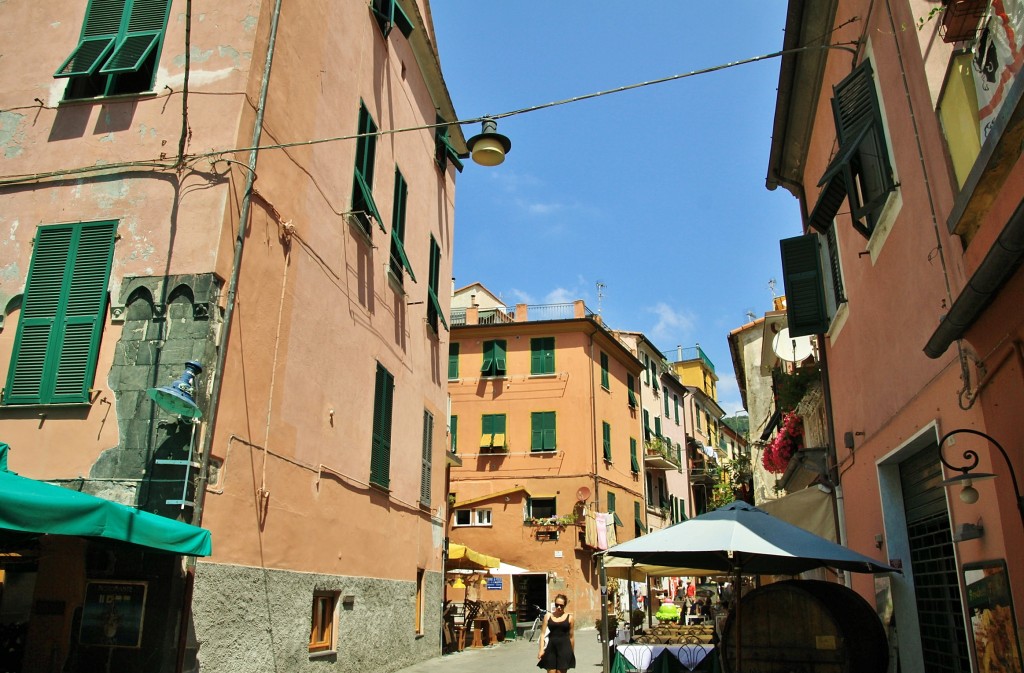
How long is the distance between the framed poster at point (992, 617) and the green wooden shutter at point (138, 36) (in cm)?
935

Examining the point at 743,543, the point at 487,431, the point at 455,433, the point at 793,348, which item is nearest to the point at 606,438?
the point at 487,431

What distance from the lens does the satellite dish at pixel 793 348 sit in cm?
1279

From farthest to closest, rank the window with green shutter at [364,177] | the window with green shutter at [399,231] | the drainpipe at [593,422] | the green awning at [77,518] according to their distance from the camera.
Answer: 1. the drainpipe at [593,422]
2. the window with green shutter at [399,231]
3. the window with green shutter at [364,177]
4. the green awning at [77,518]

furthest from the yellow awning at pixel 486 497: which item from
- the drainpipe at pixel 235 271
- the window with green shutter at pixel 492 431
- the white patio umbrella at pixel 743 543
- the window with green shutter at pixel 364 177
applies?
the drainpipe at pixel 235 271

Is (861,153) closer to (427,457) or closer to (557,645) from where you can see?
(557,645)

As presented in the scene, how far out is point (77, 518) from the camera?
17.4 feet

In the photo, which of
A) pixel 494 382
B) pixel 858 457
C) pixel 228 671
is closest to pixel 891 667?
pixel 858 457

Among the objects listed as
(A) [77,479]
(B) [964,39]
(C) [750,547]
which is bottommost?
(C) [750,547]

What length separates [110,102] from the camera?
862 cm

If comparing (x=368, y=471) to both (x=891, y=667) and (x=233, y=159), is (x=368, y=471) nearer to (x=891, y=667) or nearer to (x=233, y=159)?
(x=233, y=159)

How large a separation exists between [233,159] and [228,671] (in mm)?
5220

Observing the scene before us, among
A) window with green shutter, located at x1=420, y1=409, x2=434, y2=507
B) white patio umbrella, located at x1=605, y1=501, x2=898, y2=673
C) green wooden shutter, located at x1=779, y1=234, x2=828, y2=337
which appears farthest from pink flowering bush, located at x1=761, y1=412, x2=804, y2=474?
window with green shutter, located at x1=420, y1=409, x2=434, y2=507

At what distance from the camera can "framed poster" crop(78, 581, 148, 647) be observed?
668 centimetres

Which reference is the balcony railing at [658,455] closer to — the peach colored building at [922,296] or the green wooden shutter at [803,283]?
the peach colored building at [922,296]
